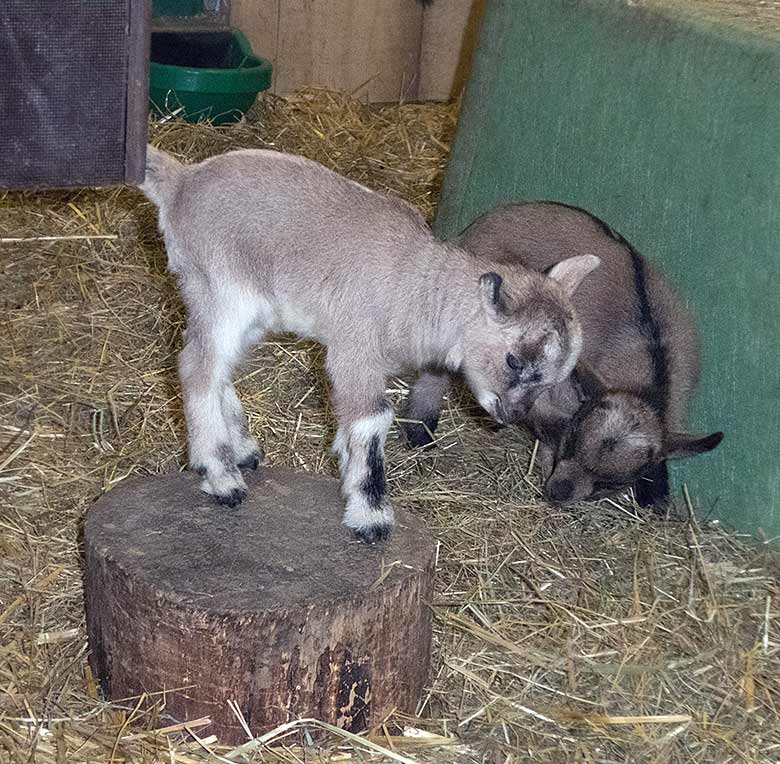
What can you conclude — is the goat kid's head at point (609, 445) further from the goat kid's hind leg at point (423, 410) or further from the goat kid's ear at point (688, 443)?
the goat kid's hind leg at point (423, 410)

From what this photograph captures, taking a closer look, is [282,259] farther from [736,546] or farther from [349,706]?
[736,546]

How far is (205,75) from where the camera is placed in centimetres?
808

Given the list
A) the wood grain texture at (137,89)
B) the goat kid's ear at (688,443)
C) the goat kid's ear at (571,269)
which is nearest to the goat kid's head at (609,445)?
the goat kid's ear at (688,443)

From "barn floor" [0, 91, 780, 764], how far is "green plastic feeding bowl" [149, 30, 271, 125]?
1.04m

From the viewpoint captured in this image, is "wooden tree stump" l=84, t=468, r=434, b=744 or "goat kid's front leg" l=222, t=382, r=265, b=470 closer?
"wooden tree stump" l=84, t=468, r=434, b=744

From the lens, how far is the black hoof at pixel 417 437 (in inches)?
231

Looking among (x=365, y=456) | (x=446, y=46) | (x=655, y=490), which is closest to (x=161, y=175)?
(x=365, y=456)

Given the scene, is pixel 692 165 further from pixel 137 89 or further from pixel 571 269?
pixel 137 89

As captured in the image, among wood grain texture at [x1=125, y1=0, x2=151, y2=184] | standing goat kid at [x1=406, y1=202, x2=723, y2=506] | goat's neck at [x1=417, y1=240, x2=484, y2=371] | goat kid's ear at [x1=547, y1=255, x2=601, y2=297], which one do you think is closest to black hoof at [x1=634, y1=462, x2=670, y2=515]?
standing goat kid at [x1=406, y1=202, x2=723, y2=506]

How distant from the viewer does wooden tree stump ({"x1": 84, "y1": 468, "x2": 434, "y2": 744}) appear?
11.9ft

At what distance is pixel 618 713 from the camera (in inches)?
164

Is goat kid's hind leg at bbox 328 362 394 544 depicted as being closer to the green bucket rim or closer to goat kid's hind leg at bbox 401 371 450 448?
goat kid's hind leg at bbox 401 371 450 448

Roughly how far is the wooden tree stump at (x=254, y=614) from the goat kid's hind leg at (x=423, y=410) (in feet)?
5.83

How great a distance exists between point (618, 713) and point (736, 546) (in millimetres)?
1306
